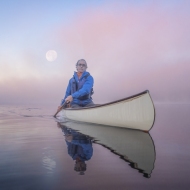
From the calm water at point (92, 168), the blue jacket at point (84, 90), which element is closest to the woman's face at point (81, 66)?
the blue jacket at point (84, 90)

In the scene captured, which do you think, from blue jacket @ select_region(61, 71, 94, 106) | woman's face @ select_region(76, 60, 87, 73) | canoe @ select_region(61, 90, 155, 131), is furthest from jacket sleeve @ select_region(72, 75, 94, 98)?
canoe @ select_region(61, 90, 155, 131)

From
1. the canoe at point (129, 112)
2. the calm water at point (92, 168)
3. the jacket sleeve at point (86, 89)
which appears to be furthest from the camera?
the jacket sleeve at point (86, 89)

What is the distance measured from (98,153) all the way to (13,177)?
6.29 feet

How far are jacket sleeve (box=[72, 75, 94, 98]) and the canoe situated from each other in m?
1.30

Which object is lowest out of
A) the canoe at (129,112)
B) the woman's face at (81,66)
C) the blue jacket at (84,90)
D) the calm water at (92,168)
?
the calm water at (92,168)

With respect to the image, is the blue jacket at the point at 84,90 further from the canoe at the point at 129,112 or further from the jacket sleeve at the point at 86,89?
the canoe at the point at 129,112

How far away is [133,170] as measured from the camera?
2967 mm

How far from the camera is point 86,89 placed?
386 inches

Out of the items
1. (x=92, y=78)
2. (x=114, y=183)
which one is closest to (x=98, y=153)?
(x=114, y=183)

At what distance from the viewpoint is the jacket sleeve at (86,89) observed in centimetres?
959

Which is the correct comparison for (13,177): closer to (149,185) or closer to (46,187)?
(46,187)

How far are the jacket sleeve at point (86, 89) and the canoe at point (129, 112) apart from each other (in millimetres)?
1297

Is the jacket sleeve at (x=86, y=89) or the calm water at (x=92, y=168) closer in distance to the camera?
the calm water at (x=92, y=168)

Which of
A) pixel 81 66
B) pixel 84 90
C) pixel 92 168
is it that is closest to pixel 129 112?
pixel 84 90
